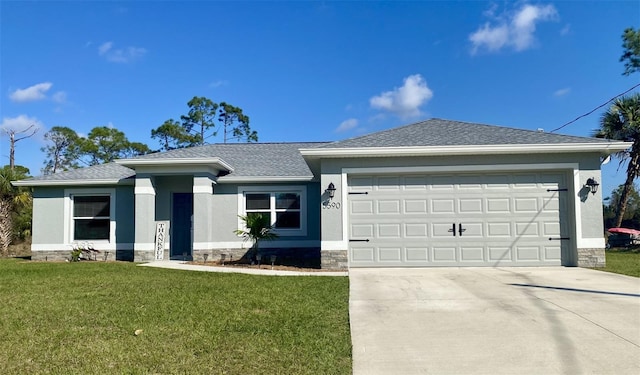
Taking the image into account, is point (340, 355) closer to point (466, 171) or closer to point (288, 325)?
point (288, 325)

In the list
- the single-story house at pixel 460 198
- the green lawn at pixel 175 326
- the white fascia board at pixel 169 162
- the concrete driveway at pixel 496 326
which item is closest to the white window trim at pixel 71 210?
the white fascia board at pixel 169 162

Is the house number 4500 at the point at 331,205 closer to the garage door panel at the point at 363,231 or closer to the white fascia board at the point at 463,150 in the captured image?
the garage door panel at the point at 363,231

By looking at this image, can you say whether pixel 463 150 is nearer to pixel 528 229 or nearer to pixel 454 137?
pixel 454 137

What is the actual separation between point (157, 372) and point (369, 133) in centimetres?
948

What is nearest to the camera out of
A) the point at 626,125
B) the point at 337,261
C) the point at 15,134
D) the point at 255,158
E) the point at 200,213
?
the point at 337,261

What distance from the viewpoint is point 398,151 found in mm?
10797

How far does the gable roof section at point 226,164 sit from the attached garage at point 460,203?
2.93 metres

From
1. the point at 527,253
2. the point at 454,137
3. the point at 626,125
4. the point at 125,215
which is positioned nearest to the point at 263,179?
the point at 125,215

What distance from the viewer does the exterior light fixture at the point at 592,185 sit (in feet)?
34.7

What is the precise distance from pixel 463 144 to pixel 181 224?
376 inches

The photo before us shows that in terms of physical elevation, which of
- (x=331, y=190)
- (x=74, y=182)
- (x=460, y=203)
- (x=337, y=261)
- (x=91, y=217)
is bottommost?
(x=337, y=261)

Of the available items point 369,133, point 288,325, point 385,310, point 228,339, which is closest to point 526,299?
point 385,310

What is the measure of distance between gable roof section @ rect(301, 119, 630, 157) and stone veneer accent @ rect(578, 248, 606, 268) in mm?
2552

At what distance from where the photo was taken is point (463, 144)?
35.4ft
